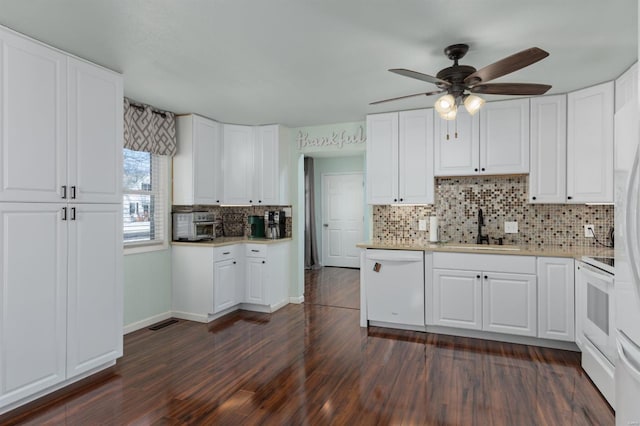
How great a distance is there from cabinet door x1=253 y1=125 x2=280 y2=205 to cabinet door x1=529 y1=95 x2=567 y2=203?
290cm

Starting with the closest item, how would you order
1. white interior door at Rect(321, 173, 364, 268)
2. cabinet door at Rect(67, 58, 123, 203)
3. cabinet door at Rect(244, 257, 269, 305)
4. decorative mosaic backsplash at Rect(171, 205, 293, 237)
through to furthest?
cabinet door at Rect(67, 58, 123, 203) → cabinet door at Rect(244, 257, 269, 305) → decorative mosaic backsplash at Rect(171, 205, 293, 237) → white interior door at Rect(321, 173, 364, 268)

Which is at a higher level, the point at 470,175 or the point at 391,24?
the point at 391,24

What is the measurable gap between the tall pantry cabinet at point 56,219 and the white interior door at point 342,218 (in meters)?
5.03

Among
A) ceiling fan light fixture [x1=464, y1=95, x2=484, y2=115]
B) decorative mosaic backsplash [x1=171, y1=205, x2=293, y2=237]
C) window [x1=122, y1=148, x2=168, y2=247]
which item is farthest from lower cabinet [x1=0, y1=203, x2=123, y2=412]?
ceiling fan light fixture [x1=464, y1=95, x2=484, y2=115]

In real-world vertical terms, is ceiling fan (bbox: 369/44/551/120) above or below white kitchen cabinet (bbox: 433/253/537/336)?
above

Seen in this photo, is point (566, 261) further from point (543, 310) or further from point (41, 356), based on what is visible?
point (41, 356)

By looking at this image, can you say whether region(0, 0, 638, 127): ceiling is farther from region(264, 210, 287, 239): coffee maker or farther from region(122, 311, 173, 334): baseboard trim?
region(122, 311, 173, 334): baseboard trim

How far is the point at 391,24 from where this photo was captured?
2229 mm

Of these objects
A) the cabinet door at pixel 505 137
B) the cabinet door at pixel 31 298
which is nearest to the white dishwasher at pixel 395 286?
the cabinet door at pixel 505 137

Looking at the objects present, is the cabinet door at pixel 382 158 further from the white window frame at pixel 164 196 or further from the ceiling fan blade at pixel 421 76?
the white window frame at pixel 164 196

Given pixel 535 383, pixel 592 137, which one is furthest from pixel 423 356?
pixel 592 137

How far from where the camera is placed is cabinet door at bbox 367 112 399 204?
418 cm

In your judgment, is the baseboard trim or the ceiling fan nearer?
the ceiling fan

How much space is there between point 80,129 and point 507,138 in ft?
12.4
